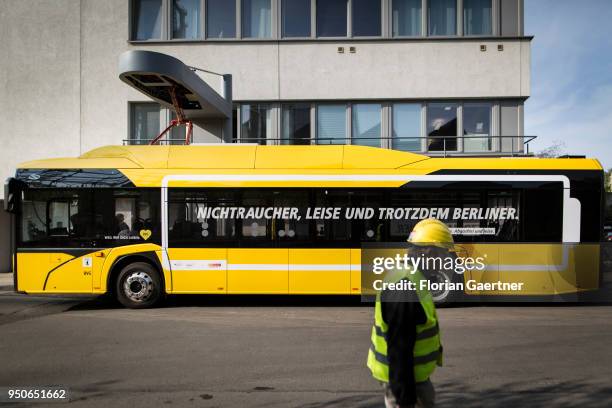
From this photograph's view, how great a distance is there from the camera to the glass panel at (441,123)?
18.4 m

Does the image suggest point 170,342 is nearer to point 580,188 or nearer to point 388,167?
point 388,167

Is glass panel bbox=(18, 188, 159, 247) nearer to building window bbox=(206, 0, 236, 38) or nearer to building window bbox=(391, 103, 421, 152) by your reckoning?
building window bbox=(206, 0, 236, 38)

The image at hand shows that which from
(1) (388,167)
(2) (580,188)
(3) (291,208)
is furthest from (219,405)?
(2) (580,188)

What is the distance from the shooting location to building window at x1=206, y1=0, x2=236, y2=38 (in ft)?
61.2

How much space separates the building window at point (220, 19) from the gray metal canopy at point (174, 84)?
301 cm

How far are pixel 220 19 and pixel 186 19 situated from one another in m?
1.27

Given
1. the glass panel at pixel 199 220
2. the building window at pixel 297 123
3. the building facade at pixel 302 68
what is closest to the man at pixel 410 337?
the glass panel at pixel 199 220

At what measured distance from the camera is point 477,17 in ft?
60.8

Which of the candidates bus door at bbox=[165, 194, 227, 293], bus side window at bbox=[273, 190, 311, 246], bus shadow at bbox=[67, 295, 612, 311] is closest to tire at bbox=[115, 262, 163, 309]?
bus door at bbox=[165, 194, 227, 293]

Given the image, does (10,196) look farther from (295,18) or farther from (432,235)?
(295,18)

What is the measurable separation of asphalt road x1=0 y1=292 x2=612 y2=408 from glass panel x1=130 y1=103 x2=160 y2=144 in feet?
31.9

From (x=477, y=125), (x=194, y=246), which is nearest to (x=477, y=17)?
(x=477, y=125)

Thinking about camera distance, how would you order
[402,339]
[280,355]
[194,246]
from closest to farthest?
[402,339] → [280,355] → [194,246]

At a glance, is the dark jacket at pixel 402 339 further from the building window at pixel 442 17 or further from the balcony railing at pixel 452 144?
the building window at pixel 442 17
